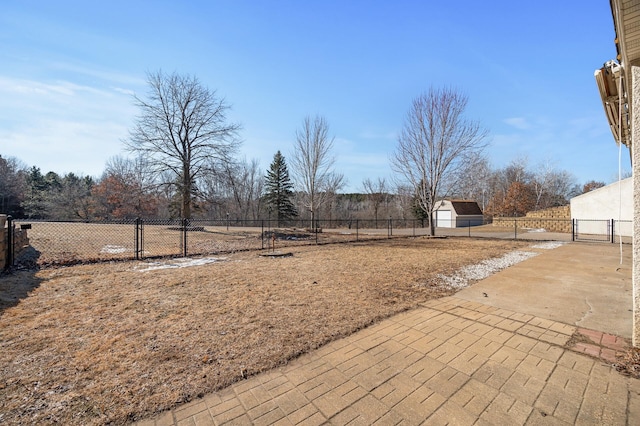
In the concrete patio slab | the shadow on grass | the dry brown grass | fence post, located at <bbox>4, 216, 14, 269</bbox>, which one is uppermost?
fence post, located at <bbox>4, 216, 14, 269</bbox>

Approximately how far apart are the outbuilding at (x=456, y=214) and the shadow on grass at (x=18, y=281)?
33.5m

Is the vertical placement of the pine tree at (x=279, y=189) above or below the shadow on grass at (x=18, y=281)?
above

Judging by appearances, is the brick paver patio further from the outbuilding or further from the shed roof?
the shed roof

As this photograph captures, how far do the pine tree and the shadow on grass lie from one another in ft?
Answer: 92.3

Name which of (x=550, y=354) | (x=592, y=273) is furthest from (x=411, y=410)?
(x=592, y=273)

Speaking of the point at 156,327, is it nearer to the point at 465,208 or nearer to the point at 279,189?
the point at 279,189

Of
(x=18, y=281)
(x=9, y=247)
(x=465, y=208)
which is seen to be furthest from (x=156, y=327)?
(x=465, y=208)

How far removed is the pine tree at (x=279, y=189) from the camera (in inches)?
1385

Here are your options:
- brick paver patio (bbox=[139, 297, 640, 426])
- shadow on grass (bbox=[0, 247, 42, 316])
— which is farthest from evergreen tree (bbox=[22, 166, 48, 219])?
brick paver patio (bbox=[139, 297, 640, 426])

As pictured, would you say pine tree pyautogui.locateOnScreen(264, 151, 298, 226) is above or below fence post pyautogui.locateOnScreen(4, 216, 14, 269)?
above

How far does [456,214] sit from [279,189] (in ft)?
69.8

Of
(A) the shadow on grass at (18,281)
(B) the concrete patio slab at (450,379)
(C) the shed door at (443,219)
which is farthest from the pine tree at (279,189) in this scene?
(B) the concrete patio slab at (450,379)

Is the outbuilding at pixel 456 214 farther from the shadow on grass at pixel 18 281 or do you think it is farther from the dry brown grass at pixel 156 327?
the shadow on grass at pixel 18 281

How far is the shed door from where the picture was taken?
3266cm
